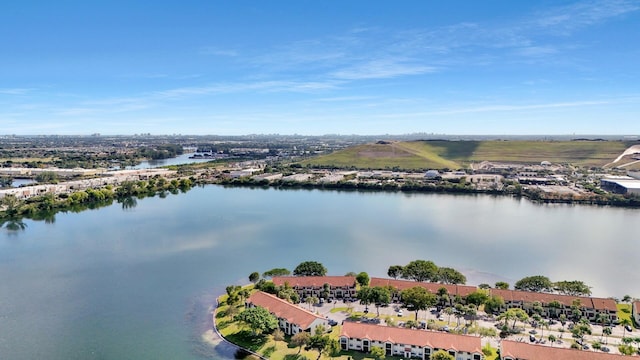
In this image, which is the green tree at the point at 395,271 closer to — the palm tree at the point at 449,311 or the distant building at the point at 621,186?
the palm tree at the point at 449,311

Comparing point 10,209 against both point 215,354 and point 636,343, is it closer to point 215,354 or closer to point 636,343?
point 215,354

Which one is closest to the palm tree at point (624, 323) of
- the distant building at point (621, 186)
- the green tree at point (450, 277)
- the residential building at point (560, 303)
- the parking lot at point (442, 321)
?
the parking lot at point (442, 321)

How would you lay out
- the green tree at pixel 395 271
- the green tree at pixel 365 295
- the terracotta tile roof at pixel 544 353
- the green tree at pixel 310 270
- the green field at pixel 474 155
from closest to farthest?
the terracotta tile roof at pixel 544 353, the green tree at pixel 365 295, the green tree at pixel 395 271, the green tree at pixel 310 270, the green field at pixel 474 155

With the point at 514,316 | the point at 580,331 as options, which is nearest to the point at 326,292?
the point at 514,316

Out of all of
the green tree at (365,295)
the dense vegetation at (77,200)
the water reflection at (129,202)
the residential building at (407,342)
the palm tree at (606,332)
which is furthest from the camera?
the water reflection at (129,202)

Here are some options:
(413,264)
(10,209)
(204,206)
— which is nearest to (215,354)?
(413,264)

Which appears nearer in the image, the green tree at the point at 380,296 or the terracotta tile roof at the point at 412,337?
the terracotta tile roof at the point at 412,337

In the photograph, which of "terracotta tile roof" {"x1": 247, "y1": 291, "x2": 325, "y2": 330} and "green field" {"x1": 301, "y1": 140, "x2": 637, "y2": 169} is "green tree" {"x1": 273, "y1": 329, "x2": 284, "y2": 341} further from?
"green field" {"x1": 301, "y1": 140, "x2": 637, "y2": 169}
